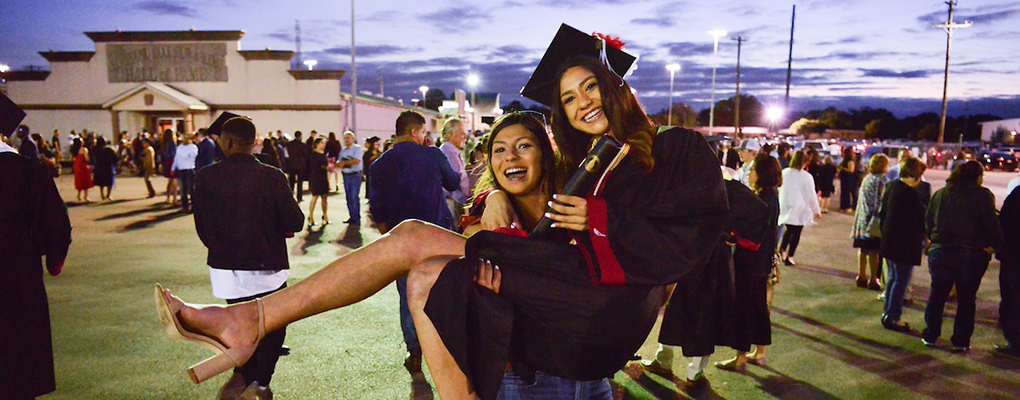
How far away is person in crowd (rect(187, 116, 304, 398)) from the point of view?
13.5 feet

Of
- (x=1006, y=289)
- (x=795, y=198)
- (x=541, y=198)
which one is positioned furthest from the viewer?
(x=795, y=198)

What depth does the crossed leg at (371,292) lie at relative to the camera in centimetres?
196

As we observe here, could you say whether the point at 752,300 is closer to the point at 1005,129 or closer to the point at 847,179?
the point at 847,179

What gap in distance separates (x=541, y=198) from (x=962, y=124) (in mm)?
128307

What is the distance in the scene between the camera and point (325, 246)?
9703 mm

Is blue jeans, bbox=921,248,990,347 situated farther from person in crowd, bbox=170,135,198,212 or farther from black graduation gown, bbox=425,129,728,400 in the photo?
person in crowd, bbox=170,135,198,212

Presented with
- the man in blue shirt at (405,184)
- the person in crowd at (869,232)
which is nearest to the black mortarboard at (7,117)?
the man in blue shirt at (405,184)

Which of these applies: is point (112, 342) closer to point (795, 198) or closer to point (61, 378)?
point (61, 378)

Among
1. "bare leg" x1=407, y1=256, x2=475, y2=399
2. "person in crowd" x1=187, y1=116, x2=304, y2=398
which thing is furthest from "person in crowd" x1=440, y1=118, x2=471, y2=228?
"bare leg" x1=407, y1=256, x2=475, y2=399

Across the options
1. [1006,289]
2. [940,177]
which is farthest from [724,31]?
[1006,289]

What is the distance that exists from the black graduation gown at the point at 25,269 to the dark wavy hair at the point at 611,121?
2697 millimetres

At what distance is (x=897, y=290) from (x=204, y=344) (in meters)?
6.29

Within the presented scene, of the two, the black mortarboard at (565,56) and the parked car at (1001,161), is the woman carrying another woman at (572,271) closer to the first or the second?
the black mortarboard at (565,56)

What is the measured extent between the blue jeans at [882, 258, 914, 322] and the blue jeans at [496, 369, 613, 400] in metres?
5.22
